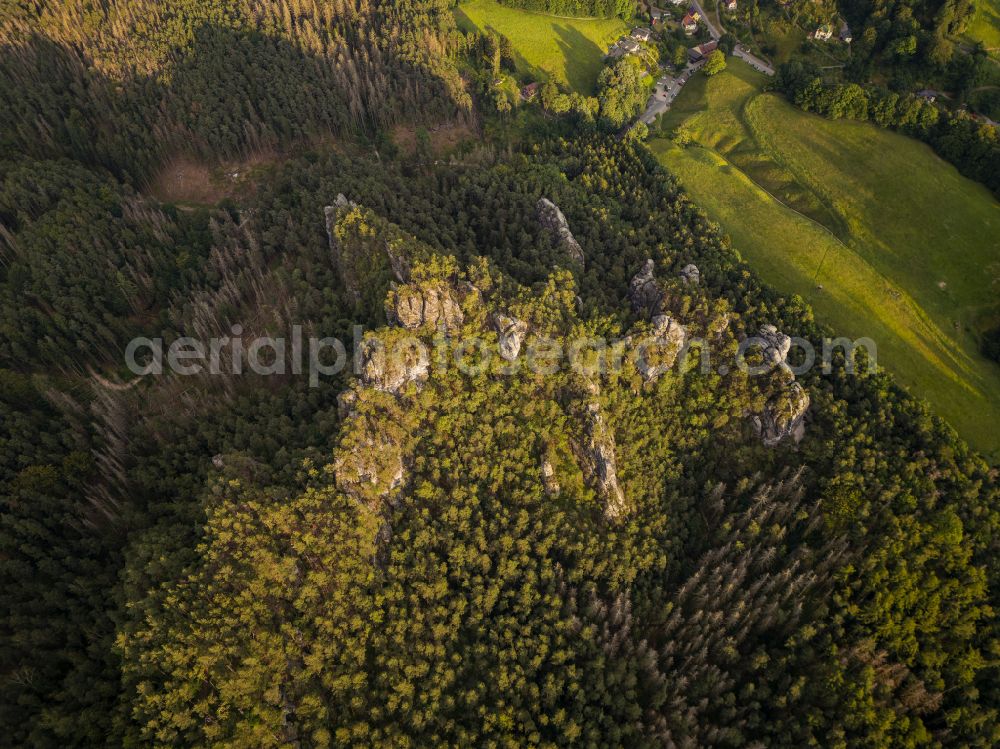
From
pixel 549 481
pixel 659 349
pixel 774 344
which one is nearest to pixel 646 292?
pixel 659 349

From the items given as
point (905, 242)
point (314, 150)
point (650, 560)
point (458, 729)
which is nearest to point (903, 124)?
point (905, 242)

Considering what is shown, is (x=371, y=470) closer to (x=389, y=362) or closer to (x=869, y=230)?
(x=389, y=362)

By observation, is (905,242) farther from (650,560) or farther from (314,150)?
(314,150)

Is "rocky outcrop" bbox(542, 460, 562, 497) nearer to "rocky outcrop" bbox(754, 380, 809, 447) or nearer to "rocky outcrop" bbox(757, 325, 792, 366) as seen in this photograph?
"rocky outcrop" bbox(754, 380, 809, 447)

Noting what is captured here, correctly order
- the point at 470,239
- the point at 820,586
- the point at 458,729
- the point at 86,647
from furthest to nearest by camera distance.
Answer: the point at 470,239 < the point at 820,586 < the point at 86,647 < the point at 458,729

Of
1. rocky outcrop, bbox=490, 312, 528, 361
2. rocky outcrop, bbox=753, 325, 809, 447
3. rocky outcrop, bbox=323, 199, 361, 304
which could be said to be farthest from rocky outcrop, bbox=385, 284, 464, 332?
rocky outcrop, bbox=753, 325, 809, 447

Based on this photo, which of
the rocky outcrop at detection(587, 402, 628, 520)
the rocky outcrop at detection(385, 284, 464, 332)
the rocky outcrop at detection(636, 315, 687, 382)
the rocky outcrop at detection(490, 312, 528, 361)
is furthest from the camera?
the rocky outcrop at detection(636, 315, 687, 382)
